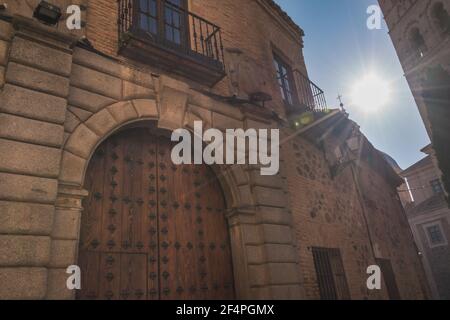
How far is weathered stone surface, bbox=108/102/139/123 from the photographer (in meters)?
4.36

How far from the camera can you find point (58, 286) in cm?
324

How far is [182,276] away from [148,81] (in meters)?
2.83

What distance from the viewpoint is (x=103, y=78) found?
14.5 ft

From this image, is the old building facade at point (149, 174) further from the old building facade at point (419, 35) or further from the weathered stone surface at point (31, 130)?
the old building facade at point (419, 35)

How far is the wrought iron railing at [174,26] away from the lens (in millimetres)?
5047

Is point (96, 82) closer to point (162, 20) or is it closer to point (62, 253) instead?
point (162, 20)

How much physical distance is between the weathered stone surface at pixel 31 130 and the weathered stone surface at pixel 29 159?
65 millimetres

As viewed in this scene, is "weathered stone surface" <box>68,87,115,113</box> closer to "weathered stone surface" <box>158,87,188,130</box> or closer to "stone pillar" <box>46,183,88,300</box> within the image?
"weathered stone surface" <box>158,87,188,130</box>

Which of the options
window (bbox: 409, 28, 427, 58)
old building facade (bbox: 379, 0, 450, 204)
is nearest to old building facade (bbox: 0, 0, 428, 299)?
old building facade (bbox: 379, 0, 450, 204)

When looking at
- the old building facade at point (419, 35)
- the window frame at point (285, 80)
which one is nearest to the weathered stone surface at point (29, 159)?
the window frame at point (285, 80)

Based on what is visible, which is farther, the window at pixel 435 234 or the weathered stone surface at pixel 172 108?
the window at pixel 435 234

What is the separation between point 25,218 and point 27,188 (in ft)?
0.97

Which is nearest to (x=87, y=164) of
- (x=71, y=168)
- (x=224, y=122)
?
(x=71, y=168)

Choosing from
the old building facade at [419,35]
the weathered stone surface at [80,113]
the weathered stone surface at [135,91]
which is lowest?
the weathered stone surface at [80,113]
